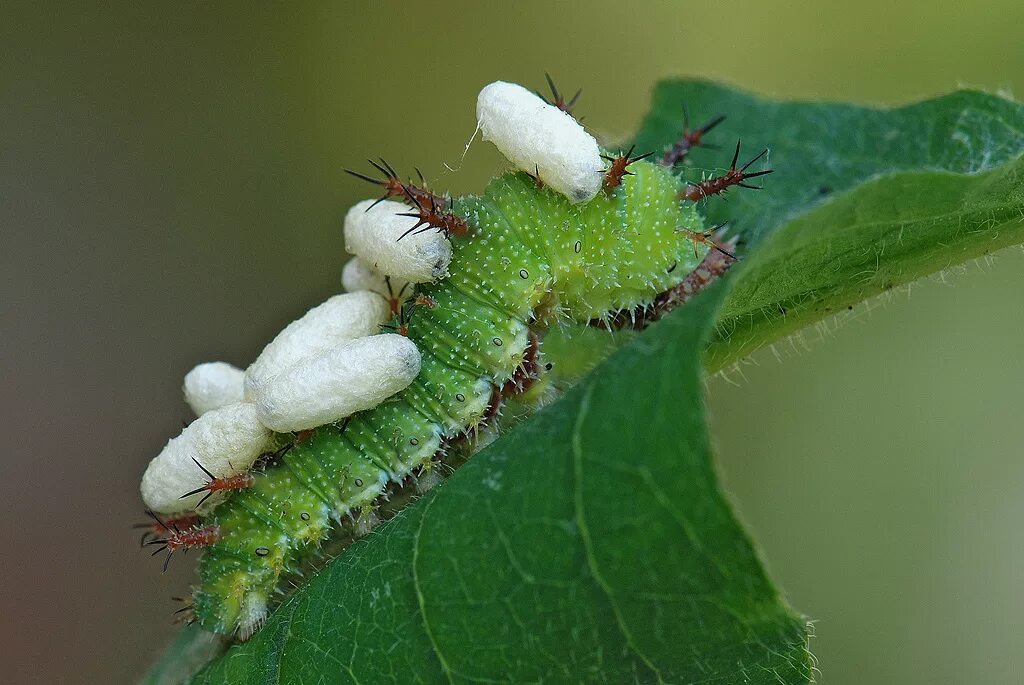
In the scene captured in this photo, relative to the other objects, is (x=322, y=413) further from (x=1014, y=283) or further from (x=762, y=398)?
(x=1014, y=283)

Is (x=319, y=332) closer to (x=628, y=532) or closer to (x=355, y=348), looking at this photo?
(x=355, y=348)

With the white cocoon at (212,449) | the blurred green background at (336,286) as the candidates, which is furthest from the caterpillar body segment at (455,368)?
the blurred green background at (336,286)

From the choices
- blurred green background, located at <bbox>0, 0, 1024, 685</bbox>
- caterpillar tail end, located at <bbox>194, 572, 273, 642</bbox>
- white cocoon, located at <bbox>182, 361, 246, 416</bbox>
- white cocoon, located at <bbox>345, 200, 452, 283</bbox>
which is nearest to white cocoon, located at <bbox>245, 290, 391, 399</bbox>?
white cocoon, located at <bbox>345, 200, 452, 283</bbox>

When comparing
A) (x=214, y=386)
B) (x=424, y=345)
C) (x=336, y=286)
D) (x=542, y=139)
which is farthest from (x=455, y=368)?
(x=336, y=286)

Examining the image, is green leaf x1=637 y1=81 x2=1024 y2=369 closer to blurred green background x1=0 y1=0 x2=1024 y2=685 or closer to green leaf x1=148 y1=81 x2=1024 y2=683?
green leaf x1=148 y1=81 x2=1024 y2=683

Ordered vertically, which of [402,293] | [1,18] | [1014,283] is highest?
[1,18]

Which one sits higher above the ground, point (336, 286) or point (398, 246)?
point (398, 246)

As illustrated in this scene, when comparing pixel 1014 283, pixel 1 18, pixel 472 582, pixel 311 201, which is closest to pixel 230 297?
pixel 311 201
